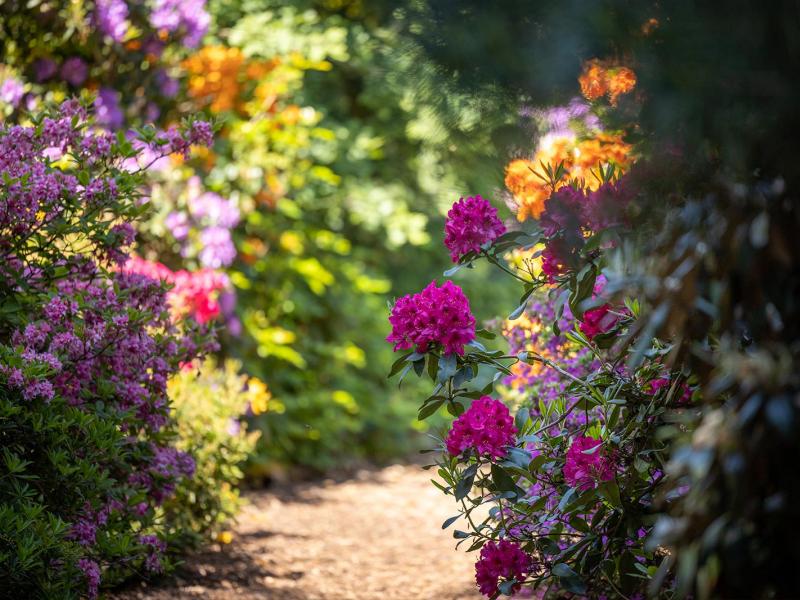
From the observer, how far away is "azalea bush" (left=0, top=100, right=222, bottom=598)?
2.35 meters

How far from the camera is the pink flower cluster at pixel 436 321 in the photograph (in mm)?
2266

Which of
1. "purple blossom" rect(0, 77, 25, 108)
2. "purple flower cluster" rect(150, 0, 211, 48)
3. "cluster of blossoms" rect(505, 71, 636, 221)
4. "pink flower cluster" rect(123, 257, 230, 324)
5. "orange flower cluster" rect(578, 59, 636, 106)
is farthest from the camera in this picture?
"purple flower cluster" rect(150, 0, 211, 48)

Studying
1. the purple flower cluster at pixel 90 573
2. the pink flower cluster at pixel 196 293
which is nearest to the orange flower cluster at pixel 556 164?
the purple flower cluster at pixel 90 573

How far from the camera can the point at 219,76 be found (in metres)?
5.66

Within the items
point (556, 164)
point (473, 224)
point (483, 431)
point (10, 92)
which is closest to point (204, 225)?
point (10, 92)

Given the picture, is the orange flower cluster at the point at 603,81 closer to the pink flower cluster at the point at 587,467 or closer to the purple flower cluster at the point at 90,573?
the pink flower cluster at the point at 587,467

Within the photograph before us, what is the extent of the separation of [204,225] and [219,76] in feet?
3.58

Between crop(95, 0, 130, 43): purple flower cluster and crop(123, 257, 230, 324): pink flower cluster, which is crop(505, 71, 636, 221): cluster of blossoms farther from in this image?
crop(95, 0, 130, 43): purple flower cluster

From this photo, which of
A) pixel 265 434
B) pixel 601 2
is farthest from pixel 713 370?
pixel 265 434

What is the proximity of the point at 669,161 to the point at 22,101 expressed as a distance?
3.86 meters

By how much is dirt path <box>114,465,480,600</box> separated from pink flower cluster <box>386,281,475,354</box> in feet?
5.29

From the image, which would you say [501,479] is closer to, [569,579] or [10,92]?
[569,579]

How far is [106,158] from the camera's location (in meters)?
2.81

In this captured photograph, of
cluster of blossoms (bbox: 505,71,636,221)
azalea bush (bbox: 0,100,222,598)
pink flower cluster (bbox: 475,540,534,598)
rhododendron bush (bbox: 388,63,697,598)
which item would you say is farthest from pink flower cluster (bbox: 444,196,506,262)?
azalea bush (bbox: 0,100,222,598)
